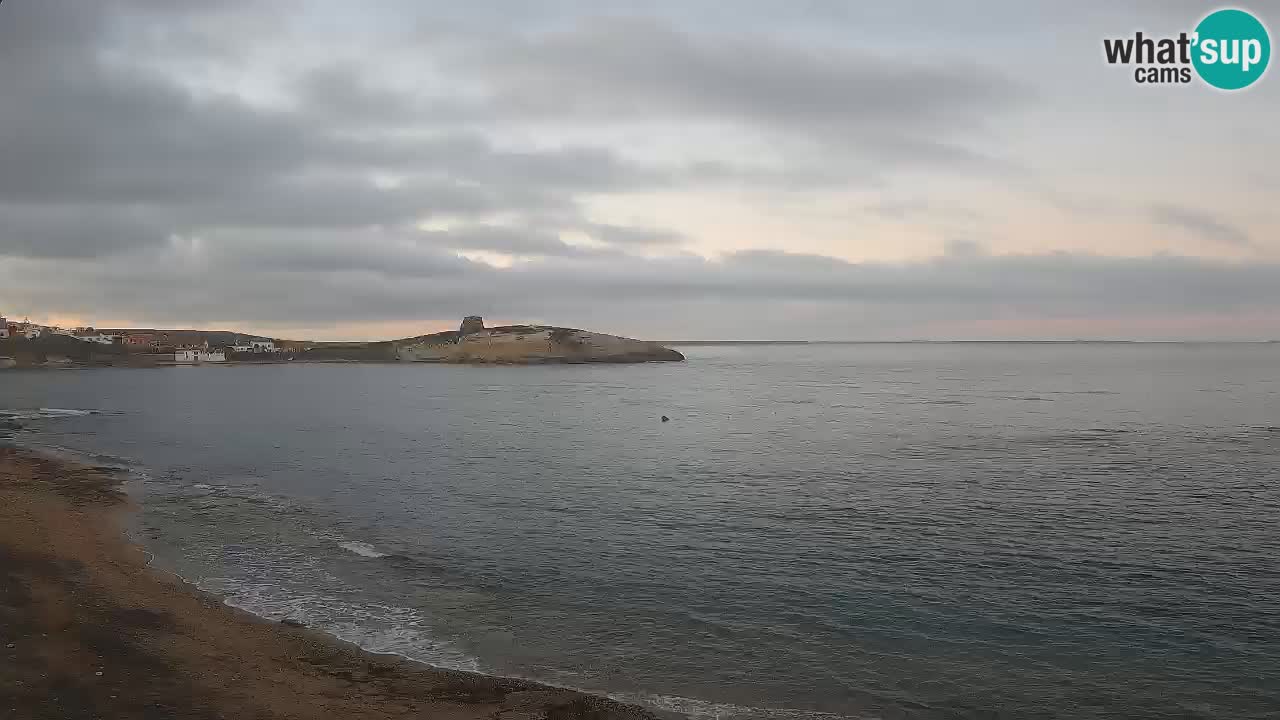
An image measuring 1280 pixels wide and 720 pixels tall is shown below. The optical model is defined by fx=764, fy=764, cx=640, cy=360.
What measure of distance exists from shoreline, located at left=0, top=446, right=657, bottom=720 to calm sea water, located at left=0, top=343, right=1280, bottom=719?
51.5 inches

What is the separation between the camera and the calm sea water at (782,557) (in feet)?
58.6

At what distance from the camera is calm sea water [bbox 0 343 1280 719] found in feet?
58.6

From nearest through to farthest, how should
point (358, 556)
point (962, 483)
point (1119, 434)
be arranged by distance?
point (358, 556)
point (962, 483)
point (1119, 434)

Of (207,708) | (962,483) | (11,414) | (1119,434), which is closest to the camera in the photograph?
(207,708)

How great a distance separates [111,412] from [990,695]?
105 m

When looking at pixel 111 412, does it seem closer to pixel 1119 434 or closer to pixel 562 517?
pixel 562 517

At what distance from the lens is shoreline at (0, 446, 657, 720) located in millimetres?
14984

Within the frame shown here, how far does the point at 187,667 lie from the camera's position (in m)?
17.0

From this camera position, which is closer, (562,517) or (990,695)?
(990,695)

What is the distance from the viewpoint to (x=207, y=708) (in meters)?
14.9

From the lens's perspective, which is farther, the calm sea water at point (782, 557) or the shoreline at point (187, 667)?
the calm sea water at point (782, 557)

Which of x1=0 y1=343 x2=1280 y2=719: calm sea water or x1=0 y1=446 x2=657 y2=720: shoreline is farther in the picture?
x1=0 y1=343 x2=1280 y2=719: calm sea water

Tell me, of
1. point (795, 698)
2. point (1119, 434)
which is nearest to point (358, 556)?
point (795, 698)

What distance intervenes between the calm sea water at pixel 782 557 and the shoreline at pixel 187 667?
1307mm
